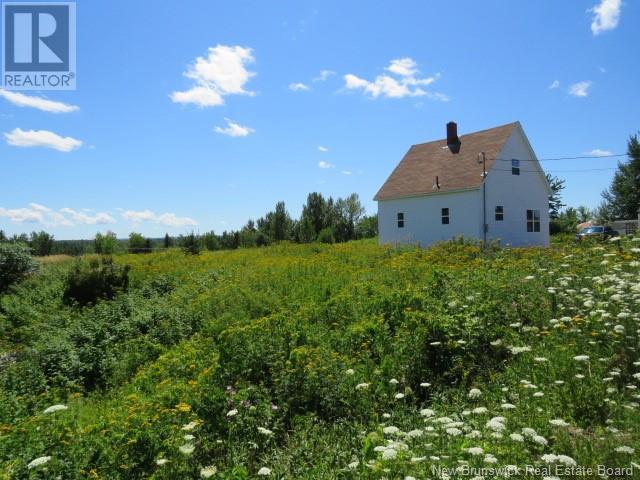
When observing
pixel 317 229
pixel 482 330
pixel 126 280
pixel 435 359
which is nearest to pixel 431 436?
pixel 435 359

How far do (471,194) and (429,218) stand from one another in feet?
9.91

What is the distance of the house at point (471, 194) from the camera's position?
2258 centimetres

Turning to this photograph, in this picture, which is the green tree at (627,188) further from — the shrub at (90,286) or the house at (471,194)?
the shrub at (90,286)

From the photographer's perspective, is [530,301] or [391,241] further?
[391,241]

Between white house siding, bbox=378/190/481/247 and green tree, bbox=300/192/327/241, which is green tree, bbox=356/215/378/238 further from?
white house siding, bbox=378/190/481/247

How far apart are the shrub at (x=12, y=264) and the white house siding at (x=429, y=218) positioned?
1832cm

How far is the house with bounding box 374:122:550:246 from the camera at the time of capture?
22578 millimetres

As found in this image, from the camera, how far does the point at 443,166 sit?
25219mm

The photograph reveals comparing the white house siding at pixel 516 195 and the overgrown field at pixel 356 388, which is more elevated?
the white house siding at pixel 516 195

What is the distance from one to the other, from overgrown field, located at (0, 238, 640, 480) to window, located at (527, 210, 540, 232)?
17301 mm

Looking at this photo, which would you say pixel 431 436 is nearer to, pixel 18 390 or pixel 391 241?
pixel 18 390

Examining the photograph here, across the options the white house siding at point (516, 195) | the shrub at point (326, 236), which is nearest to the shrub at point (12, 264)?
the white house siding at point (516, 195)

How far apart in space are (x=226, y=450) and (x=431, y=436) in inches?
75.6

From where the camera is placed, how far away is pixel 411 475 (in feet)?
8.54
